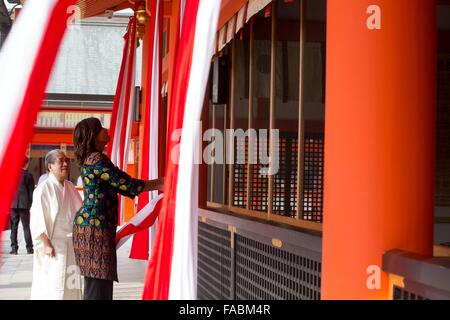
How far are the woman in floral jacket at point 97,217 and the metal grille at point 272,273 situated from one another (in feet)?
2.89

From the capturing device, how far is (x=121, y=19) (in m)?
22.5

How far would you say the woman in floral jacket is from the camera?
390cm

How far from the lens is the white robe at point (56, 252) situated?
446 cm

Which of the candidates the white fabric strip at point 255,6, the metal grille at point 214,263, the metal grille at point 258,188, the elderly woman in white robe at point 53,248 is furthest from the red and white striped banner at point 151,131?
the white fabric strip at point 255,6

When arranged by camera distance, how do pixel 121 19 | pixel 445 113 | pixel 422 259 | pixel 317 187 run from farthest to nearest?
pixel 121 19, pixel 317 187, pixel 445 113, pixel 422 259

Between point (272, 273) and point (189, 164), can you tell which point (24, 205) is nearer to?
point (272, 273)

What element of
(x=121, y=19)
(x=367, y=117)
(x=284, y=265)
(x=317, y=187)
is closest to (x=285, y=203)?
(x=317, y=187)

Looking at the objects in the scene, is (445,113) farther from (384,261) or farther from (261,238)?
(384,261)

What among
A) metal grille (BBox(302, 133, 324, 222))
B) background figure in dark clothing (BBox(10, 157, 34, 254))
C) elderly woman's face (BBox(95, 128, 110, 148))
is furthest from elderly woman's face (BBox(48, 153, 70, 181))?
background figure in dark clothing (BBox(10, 157, 34, 254))

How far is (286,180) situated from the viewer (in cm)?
714

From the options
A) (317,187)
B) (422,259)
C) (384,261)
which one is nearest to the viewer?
(422,259)

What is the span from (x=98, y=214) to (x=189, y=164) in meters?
1.68

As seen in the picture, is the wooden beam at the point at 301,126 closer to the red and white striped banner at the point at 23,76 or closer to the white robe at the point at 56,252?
the white robe at the point at 56,252

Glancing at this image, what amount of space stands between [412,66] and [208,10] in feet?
2.76
